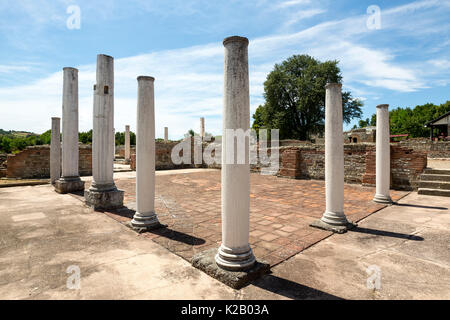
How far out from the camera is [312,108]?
2664cm

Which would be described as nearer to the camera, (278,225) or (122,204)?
(278,225)

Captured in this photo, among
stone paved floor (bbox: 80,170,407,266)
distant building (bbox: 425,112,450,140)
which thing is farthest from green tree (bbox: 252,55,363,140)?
stone paved floor (bbox: 80,170,407,266)

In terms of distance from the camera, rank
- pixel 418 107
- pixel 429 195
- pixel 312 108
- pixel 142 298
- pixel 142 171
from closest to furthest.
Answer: pixel 142 298
pixel 142 171
pixel 429 195
pixel 312 108
pixel 418 107

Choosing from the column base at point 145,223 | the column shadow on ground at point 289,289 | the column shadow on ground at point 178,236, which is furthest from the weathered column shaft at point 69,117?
the column shadow on ground at point 289,289

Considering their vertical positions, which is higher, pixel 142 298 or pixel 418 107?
pixel 418 107

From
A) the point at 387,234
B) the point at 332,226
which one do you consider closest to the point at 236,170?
the point at 332,226

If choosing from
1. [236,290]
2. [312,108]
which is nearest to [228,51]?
[236,290]

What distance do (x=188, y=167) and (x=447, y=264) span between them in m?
15.3

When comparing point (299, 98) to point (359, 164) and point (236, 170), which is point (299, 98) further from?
point (236, 170)

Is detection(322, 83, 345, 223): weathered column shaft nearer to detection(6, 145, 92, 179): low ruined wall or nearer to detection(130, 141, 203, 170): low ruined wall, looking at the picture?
detection(130, 141, 203, 170): low ruined wall

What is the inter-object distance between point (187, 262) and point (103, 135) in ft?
13.3

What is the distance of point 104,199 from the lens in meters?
5.59
